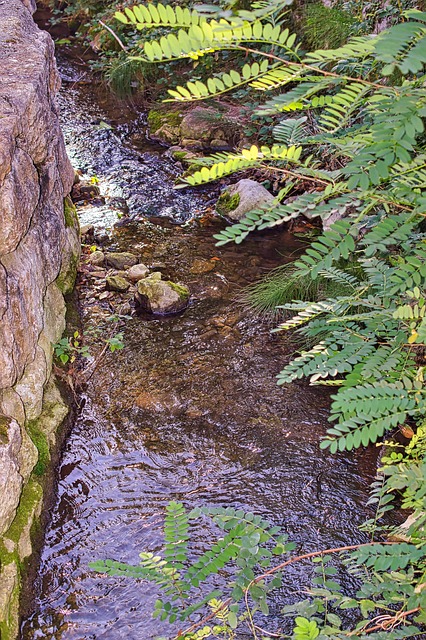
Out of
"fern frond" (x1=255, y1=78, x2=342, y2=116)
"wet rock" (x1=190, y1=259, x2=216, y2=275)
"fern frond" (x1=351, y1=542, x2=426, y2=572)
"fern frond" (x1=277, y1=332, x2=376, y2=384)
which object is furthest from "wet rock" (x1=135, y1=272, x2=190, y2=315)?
"fern frond" (x1=255, y1=78, x2=342, y2=116)

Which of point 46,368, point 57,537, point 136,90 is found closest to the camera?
point 57,537

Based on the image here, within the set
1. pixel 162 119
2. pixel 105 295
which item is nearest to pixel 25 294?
pixel 105 295

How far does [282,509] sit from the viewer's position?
144 inches

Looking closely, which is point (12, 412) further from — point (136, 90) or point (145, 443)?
point (136, 90)

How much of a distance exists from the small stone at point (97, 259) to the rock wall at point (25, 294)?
0.95 meters

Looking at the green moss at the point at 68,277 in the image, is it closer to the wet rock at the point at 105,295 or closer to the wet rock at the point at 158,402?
the wet rock at the point at 105,295

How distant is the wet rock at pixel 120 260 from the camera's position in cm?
615

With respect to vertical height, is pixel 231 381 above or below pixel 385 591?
below

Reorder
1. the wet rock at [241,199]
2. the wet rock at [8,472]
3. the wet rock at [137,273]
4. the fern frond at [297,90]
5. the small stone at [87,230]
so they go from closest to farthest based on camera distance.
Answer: the fern frond at [297,90], the wet rock at [8,472], the wet rock at [137,273], the small stone at [87,230], the wet rock at [241,199]

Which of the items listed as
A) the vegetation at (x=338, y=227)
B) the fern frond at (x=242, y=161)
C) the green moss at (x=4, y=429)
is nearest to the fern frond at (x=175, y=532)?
the vegetation at (x=338, y=227)

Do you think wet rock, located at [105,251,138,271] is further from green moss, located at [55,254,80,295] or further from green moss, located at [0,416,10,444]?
green moss, located at [0,416,10,444]

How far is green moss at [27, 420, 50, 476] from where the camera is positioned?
143 inches

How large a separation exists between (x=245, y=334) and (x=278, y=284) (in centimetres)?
60

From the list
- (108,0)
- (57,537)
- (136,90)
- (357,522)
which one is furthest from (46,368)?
(108,0)
